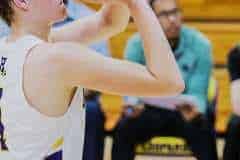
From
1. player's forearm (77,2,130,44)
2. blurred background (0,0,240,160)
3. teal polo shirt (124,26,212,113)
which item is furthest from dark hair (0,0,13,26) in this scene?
blurred background (0,0,240,160)

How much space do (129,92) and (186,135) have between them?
2.09 meters

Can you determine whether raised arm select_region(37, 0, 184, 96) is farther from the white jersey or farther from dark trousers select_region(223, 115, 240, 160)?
dark trousers select_region(223, 115, 240, 160)

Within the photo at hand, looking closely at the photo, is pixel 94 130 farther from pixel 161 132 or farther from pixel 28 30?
pixel 28 30

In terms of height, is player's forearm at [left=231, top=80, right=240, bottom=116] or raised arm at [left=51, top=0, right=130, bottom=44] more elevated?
raised arm at [left=51, top=0, right=130, bottom=44]

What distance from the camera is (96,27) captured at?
1681mm

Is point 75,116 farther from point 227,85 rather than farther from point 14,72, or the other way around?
point 227,85

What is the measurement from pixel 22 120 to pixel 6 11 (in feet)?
0.90

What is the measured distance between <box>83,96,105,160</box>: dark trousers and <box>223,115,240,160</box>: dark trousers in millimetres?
713

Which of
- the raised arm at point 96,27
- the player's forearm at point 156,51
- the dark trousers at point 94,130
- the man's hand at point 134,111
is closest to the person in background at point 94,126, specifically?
the dark trousers at point 94,130

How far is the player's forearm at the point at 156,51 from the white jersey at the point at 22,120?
8.3 inches

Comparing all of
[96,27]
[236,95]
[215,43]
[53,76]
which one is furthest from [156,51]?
[215,43]

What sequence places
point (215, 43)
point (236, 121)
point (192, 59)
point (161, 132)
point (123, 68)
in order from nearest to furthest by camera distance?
point (123, 68), point (236, 121), point (161, 132), point (192, 59), point (215, 43)

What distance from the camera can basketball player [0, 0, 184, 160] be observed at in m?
1.37

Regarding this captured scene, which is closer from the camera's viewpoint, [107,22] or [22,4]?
[22,4]
